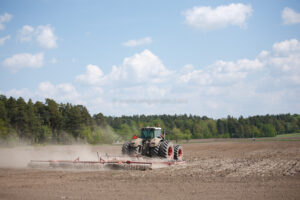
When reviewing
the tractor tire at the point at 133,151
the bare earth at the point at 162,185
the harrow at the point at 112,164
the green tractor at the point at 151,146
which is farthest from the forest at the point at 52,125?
the bare earth at the point at 162,185

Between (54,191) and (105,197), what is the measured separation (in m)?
1.99

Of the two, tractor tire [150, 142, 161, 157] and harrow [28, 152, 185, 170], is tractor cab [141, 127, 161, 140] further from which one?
harrow [28, 152, 185, 170]

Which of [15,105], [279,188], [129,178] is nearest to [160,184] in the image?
[129,178]

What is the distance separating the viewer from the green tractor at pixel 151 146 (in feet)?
61.2

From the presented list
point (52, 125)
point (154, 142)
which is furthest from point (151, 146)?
point (52, 125)

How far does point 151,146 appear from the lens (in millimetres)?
19047

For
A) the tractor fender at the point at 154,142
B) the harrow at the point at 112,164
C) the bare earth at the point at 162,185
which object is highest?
the tractor fender at the point at 154,142

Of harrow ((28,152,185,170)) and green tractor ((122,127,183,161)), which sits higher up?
green tractor ((122,127,183,161))

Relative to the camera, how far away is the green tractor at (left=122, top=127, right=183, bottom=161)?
61.2 ft

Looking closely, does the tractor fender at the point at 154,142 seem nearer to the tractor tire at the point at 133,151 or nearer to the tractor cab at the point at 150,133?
the tractor cab at the point at 150,133

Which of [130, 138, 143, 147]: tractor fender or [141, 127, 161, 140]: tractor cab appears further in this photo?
[141, 127, 161, 140]: tractor cab

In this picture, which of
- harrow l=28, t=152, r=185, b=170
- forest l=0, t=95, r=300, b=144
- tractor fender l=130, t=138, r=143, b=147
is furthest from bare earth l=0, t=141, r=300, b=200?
forest l=0, t=95, r=300, b=144

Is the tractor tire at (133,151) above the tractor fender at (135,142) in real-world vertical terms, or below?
below

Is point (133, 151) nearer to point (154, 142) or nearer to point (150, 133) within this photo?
point (154, 142)
